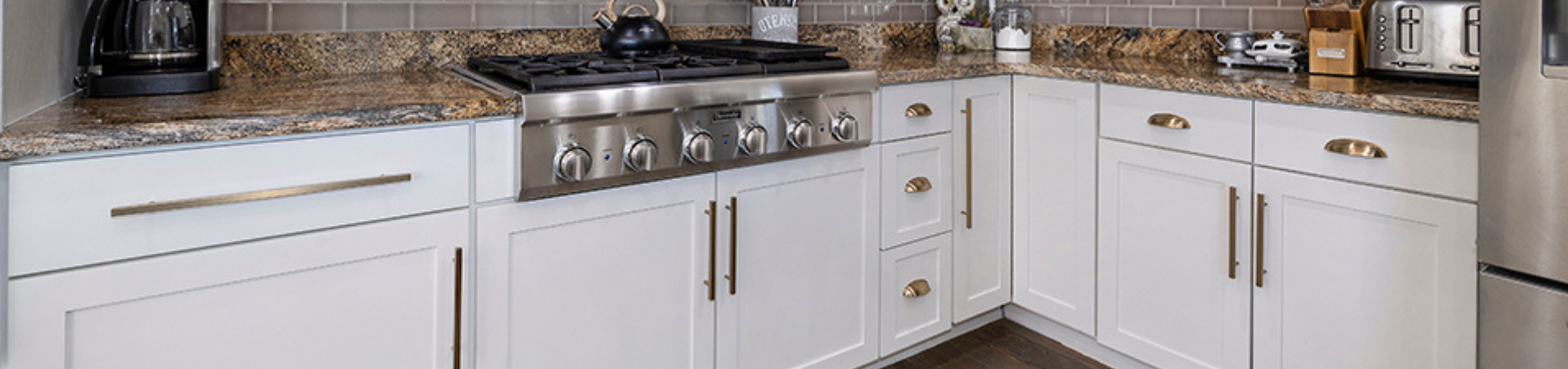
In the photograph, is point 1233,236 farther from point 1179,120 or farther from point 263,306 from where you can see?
point 263,306

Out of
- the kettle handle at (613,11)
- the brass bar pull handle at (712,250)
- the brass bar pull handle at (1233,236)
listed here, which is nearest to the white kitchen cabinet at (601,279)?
the brass bar pull handle at (712,250)

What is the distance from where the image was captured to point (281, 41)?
194 centimetres

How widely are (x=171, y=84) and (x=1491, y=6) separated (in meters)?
2.00

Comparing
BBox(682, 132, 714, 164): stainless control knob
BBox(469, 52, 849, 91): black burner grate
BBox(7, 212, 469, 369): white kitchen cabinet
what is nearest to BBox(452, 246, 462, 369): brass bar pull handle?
BBox(7, 212, 469, 369): white kitchen cabinet

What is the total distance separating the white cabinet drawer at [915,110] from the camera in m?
2.09

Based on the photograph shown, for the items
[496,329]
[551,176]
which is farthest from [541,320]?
[551,176]

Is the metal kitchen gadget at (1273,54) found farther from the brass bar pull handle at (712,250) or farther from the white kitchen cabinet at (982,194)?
the brass bar pull handle at (712,250)

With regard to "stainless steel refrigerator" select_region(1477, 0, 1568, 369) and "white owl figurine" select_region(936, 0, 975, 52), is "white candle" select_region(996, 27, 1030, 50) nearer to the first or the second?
"white owl figurine" select_region(936, 0, 975, 52)

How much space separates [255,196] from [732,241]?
82cm

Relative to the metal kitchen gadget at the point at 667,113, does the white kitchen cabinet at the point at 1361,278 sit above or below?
below

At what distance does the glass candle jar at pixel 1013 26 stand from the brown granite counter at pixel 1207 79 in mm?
135

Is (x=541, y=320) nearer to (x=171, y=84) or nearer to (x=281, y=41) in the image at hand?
(x=171, y=84)

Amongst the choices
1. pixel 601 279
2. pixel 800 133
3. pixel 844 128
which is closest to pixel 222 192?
pixel 601 279

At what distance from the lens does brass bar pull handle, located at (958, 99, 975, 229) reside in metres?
2.26
